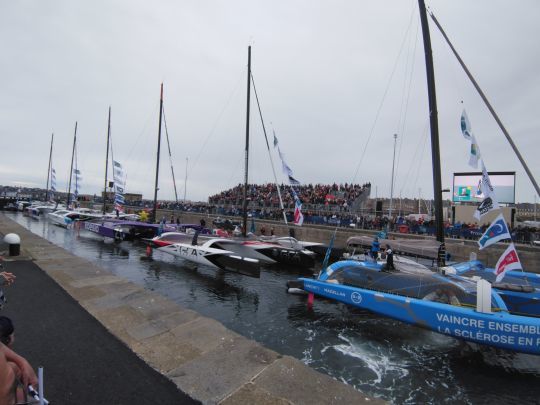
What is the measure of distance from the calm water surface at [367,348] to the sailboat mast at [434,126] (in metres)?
4.48

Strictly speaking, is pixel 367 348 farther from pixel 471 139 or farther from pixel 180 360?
pixel 471 139

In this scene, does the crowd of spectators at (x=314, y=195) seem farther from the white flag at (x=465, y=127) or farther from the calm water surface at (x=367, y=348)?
the calm water surface at (x=367, y=348)

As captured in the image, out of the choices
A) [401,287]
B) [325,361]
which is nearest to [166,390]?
[325,361]

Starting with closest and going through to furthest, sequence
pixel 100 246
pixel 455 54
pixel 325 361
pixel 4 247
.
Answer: pixel 325 361, pixel 455 54, pixel 4 247, pixel 100 246

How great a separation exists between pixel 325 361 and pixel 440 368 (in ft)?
7.30

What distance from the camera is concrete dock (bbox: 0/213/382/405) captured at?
363cm

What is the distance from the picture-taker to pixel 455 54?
28.5 ft

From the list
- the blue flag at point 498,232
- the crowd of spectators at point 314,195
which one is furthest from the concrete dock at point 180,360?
the crowd of spectators at point 314,195

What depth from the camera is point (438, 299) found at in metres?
6.57

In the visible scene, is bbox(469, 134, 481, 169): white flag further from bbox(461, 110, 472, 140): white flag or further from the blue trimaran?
the blue trimaran

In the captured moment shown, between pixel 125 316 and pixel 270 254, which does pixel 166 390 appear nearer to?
pixel 125 316

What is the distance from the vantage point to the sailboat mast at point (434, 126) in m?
10.3

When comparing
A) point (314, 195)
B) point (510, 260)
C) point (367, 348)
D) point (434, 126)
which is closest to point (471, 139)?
point (434, 126)

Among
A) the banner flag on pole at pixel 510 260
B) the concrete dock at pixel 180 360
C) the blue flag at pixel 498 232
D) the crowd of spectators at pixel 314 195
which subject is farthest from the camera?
the crowd of spectators at pixel 314 195
